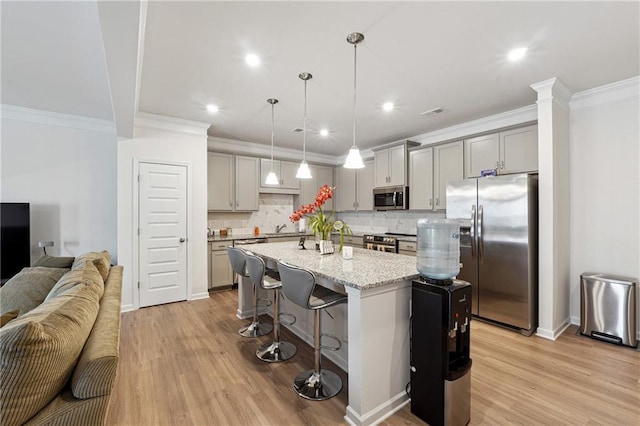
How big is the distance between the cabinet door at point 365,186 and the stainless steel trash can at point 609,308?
10.8 feet

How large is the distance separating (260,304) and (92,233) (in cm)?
265

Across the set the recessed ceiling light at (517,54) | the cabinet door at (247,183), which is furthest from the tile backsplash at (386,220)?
the recessed ceiling light at (517,54)

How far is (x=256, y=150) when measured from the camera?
548 cm

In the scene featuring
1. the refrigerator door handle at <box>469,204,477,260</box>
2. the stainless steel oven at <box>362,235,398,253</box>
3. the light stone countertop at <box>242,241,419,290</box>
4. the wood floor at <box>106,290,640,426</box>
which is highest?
the refrigerator door handle at <box>469,204,477,260</box>

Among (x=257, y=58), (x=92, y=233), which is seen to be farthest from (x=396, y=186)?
(x=92, y=233)

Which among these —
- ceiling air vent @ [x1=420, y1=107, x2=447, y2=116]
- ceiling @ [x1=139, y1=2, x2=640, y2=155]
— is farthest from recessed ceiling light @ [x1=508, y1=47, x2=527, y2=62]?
ceiling air vent @ [x1=420, y1=107, x2=447, y2=116]

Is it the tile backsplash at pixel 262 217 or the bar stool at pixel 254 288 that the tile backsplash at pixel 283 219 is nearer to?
the tile backsplash at pixel 262 217

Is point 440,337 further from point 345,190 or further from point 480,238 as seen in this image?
point 345,190

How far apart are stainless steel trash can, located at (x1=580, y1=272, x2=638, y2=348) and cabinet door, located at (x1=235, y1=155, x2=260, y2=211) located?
15.5 feet

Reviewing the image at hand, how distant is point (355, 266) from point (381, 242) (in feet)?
9.00

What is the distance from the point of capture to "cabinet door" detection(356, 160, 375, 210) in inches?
222

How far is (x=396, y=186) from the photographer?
5.00 meters

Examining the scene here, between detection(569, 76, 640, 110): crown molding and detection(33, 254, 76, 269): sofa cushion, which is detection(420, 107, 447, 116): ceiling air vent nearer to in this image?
detection(569, 76, 640, 110): crown molding

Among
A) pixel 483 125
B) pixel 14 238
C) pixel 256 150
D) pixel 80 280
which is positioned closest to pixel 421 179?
pixel 483 125
